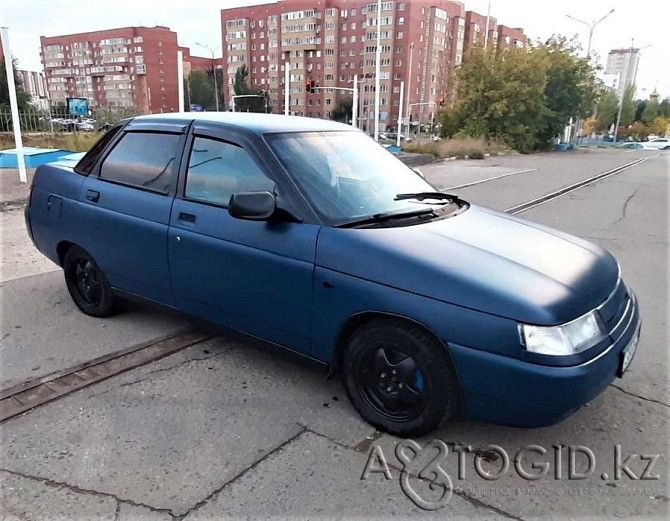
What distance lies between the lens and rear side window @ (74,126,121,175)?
4.18 metres

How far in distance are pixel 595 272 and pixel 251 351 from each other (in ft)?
7.90

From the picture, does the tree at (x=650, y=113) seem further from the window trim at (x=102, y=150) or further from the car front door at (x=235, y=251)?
the car front door at (x=235, y=251)

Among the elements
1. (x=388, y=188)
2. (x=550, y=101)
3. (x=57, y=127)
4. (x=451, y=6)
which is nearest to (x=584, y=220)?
(x=388, y=188)

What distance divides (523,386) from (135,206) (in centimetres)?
287

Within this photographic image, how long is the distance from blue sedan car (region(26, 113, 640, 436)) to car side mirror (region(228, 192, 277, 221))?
0.01 metres

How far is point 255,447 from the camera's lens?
2.74 metres

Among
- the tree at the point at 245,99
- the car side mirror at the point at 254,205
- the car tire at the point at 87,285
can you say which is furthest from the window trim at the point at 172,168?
the tree at the point at 245,99

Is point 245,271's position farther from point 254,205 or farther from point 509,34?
point 509,34

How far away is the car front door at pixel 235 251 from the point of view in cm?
298

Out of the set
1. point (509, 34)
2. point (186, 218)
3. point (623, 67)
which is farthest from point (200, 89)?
point (186, 218)

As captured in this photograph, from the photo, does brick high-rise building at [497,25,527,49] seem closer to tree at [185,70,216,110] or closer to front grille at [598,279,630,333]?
tree at [185,70,216,110]

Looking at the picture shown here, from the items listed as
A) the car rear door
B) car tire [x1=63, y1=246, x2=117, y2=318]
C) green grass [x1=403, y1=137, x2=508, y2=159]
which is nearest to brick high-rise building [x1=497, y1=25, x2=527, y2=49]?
green grass [x1=403, y1=137, x2=508, y2=159]

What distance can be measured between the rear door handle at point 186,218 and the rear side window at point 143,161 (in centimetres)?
28

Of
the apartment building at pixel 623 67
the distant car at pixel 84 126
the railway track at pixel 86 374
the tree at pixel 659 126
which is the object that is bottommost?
the tree at pixel 659 126
